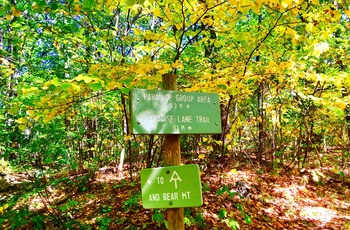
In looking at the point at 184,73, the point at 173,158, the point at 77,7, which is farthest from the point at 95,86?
the point at 184,73

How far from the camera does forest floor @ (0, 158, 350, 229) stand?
13.0 feet

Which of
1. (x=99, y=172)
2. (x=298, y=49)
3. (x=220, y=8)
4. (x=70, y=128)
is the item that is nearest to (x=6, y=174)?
(x=70, y=128)

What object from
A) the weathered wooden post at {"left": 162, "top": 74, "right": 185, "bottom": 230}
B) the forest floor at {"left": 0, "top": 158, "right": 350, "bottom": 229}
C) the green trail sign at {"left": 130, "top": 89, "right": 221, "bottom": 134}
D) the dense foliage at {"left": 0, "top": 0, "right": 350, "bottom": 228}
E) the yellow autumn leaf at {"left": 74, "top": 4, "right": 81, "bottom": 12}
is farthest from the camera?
the forest floor at {"left": 0, "top": 158, "right": 350, "bottom": 229}

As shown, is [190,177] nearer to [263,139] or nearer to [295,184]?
[295,184]

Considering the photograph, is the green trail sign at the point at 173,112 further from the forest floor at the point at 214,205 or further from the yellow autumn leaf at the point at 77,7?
the forest floor at the point at 214,205

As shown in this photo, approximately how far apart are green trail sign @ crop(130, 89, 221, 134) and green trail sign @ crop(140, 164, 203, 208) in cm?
29

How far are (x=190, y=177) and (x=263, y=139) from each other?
655 cm

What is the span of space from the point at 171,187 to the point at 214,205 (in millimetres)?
3223

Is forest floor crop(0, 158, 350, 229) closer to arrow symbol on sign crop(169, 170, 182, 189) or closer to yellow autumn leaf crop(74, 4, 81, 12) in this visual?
arrow symbol on sign crop(169, 170, 182, 189)

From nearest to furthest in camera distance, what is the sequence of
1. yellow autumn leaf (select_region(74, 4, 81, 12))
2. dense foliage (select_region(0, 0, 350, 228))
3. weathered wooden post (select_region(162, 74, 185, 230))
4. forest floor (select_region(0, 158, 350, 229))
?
weathered wooden post (select_region(162, 74, 185, 230)), dense foliage (select_region(0, 0, 350, 228)), yellow autumn leaf (select_region(74, 4, 81, 12)), forest floor (select_region(0, 158, 350, 229))

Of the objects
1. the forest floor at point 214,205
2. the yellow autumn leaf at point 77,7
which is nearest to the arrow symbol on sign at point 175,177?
the forest floor at point 214,205

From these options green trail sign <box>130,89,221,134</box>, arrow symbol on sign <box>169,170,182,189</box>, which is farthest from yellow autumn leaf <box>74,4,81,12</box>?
arrow symbol on sign <box>169,170,182,189</box>

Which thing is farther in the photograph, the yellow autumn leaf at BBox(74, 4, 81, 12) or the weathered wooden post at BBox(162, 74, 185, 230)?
the yellow autumn leaf at BBox(74, 4, 81, 12)

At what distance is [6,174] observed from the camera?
7598 millimetres
